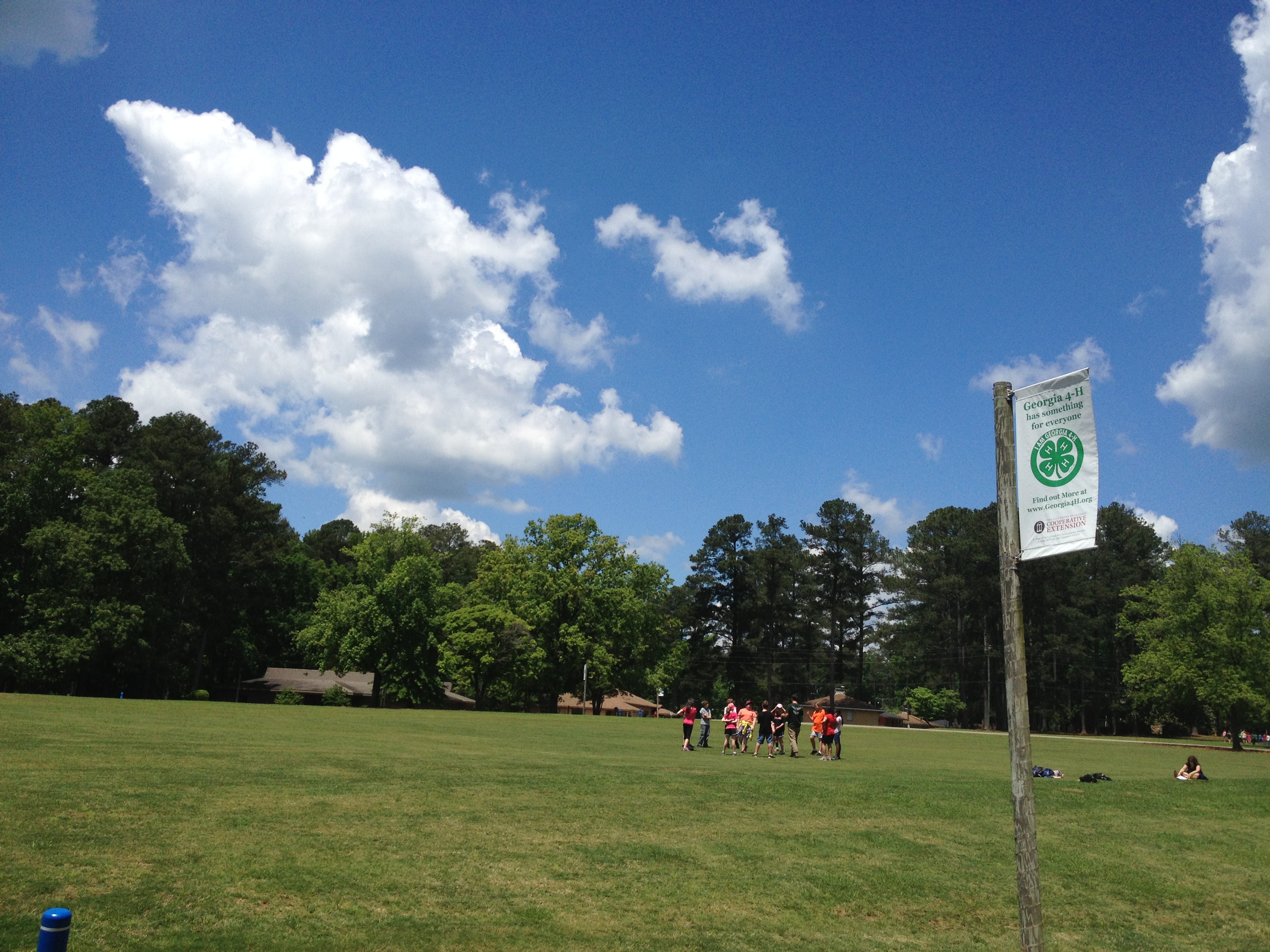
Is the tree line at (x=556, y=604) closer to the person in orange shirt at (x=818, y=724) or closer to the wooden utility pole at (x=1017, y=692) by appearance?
the person in orange shirt at (x=818, y=724)

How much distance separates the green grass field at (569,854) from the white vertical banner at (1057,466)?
5.83 m

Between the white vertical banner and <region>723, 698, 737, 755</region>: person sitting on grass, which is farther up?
the white vertical banner

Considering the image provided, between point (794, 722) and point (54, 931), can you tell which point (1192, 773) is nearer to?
point (794, 722)

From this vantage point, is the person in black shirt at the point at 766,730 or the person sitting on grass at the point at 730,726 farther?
the person sitting on grass at the point at 730,726

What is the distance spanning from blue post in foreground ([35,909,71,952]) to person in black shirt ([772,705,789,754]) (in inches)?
1041

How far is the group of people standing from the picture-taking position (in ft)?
93.5

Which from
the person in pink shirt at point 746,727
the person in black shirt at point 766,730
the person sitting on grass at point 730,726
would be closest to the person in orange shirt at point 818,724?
the person in black shirt at point 766,730

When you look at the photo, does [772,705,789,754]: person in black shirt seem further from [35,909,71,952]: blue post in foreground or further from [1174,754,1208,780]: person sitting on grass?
[35,909,71,952]: blue post in foreground

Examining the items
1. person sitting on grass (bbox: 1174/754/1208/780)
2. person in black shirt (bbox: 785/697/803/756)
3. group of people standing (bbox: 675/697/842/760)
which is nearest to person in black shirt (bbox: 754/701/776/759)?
group of people standing (bbox: 675/697/842/760)

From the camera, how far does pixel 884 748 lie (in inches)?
1484

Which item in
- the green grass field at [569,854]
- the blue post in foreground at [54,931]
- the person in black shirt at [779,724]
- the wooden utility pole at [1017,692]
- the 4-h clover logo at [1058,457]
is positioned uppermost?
the 4-h clover logo at [1058,457]

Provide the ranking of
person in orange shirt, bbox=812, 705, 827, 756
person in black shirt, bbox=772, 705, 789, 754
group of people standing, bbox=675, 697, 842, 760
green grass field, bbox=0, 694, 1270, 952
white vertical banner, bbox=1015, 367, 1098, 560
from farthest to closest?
person in black shirt, bbox=772, 705, 789, 754 < group of people standing, bbox=675, 697, 842, 760 < person in orange shirt, bbox=812, 705, 827, 756 < green grass field, bbox=0, 694, 1270, 952 < white vertical banner, bbox=1015, 367, 1098, 560

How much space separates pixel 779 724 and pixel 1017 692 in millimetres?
24261

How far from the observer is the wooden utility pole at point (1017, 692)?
6.22m
